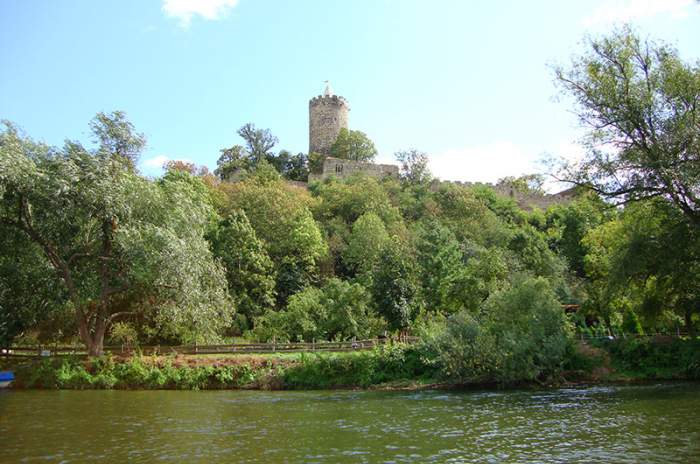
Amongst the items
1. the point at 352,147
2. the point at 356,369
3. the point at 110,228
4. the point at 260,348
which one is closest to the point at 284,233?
the point at 260,348

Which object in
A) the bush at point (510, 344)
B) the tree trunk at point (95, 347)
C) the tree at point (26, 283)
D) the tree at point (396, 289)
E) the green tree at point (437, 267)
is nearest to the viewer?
the bush at point (510, 344)

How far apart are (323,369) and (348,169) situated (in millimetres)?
49230

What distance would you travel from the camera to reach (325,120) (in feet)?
284

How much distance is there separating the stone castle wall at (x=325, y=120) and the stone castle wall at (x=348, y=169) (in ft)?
33.3

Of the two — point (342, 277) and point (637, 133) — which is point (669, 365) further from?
point (342, 277)

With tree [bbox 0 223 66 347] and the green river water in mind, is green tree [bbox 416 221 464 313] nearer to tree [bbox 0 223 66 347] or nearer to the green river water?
the green river water

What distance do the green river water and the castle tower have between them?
64.5 meters

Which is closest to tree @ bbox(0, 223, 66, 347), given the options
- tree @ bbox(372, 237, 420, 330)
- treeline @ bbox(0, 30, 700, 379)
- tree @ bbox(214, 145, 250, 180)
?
treeline @ bbox(0, 30, 700, 379)

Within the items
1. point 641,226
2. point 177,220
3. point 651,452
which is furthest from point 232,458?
point 641,226

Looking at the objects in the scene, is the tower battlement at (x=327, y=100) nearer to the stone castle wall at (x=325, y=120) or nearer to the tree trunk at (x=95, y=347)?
the stone castle wall at (x=325, y=120)

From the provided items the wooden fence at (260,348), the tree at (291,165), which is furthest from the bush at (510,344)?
the tree at (291,165)

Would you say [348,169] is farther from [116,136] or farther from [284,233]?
[116,136]

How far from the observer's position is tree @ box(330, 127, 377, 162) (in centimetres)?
8281

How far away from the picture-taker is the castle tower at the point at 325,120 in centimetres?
8644
